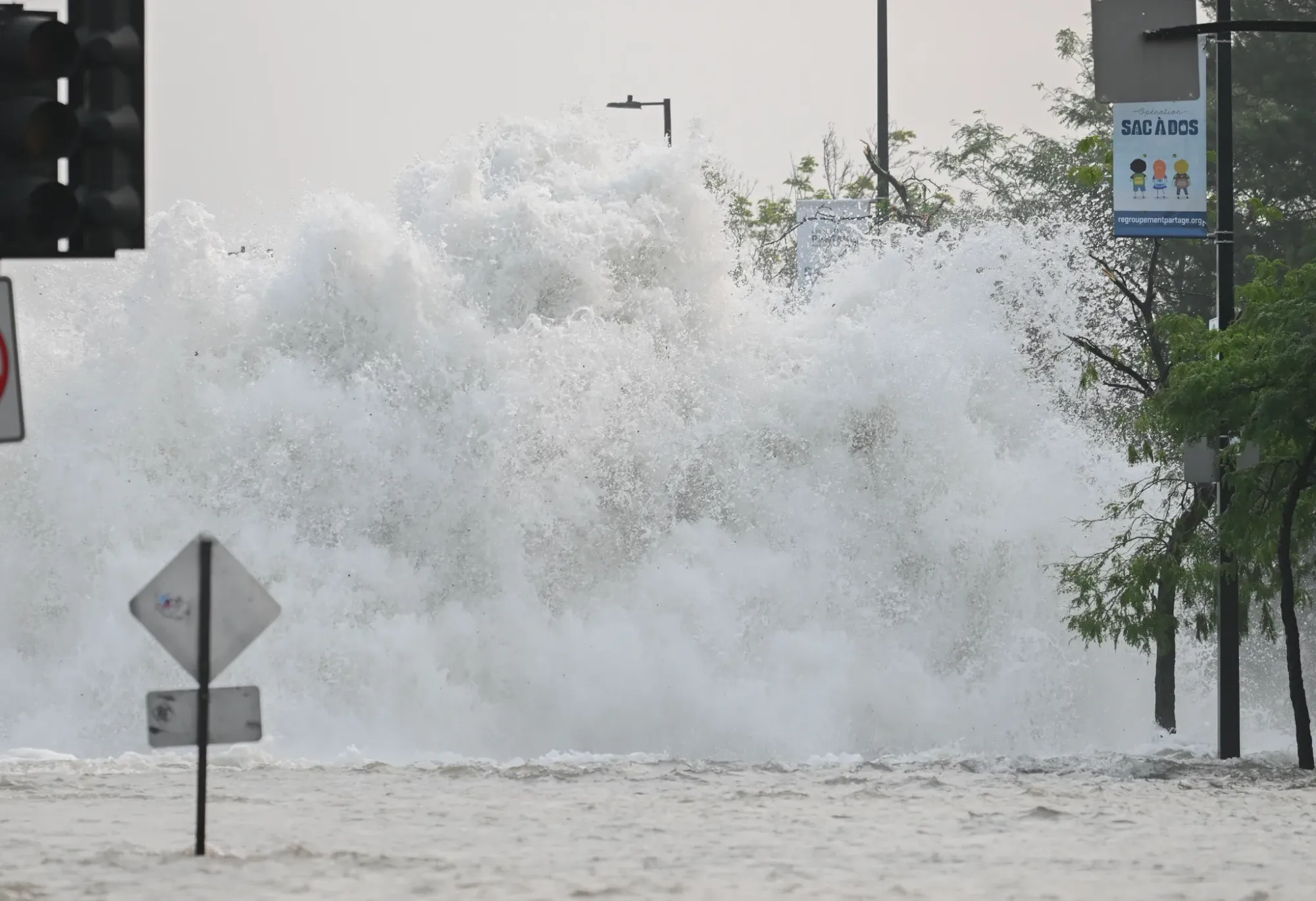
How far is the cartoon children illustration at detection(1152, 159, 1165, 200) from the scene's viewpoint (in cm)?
1620

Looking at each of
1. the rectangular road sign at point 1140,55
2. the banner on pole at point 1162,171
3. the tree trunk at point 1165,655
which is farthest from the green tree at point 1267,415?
the rectangular road sign at point 1140,55

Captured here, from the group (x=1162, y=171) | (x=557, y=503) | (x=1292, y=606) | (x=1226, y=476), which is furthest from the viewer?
(x=557, y=503)

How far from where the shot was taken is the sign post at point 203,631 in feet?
31.5

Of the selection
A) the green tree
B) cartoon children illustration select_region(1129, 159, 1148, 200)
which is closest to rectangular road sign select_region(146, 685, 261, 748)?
the green tree

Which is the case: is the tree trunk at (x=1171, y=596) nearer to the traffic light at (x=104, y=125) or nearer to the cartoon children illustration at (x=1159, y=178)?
the cartoon children illustration at (x=1159, y=178)

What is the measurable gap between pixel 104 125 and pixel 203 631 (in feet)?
11.2

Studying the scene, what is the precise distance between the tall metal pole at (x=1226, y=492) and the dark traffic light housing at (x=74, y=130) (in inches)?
444

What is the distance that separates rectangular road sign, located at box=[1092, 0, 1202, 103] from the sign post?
24.2 ft

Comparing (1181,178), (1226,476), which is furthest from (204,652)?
(1181,178)

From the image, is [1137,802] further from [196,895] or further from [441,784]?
[196,895]

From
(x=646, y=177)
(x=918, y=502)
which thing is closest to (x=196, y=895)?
(x=918, y=502)

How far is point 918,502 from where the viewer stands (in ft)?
75.1

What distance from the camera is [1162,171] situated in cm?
1620

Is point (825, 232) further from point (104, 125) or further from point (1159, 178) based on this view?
point (104, 125)
